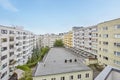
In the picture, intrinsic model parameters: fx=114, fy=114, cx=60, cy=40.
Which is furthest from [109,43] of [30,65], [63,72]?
[30,65]

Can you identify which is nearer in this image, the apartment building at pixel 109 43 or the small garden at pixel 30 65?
the small garden at pixel 30 65

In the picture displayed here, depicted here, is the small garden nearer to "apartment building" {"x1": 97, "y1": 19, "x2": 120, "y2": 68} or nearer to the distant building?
the distant building

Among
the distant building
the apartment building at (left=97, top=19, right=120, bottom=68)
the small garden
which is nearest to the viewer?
the distant building

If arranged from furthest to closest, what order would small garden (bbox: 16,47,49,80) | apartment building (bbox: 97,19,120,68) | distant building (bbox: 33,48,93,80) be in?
1. apartment building (bbox: 97,19,120,68)
2. small garden (bbox: 16,47,49,80)
3. distant building (bbox: 33,48,93,80)

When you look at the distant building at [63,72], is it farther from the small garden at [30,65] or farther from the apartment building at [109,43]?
the apartment building at [109,43]

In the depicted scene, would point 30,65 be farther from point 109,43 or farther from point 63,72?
point 109,43

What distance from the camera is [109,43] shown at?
122 feet

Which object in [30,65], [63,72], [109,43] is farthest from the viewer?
[30,65]

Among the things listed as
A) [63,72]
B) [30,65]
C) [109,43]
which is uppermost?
[109,43]

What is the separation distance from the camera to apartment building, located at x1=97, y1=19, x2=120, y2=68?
33281 mm

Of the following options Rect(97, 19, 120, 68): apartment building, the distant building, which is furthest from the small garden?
Rect(97, 19, 120, 68): apartment building

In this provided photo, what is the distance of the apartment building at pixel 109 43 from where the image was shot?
33281 millimetres

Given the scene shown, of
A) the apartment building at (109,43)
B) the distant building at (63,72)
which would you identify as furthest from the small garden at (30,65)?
the apartment building at (109,43)

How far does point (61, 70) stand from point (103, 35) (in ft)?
75.3
